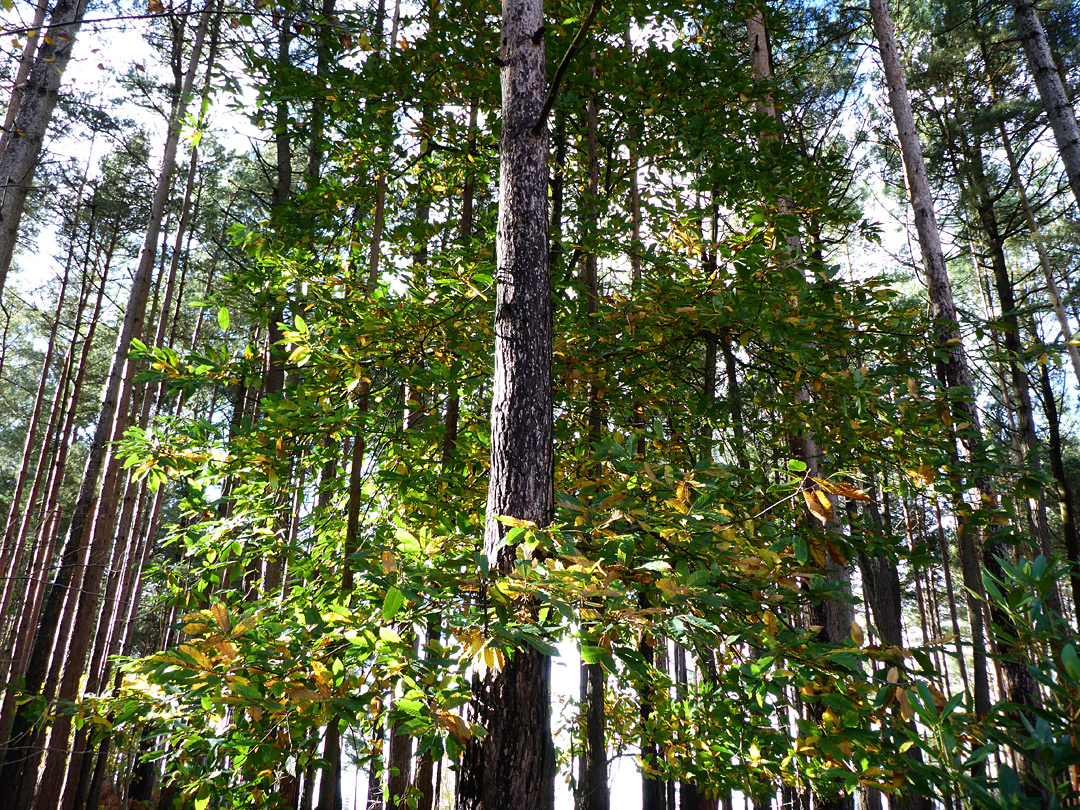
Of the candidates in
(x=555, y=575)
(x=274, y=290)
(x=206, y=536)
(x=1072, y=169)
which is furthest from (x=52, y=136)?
(x=1072, y=169)

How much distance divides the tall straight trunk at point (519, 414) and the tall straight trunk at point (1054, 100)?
621 centimetres

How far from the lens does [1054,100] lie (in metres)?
6.05

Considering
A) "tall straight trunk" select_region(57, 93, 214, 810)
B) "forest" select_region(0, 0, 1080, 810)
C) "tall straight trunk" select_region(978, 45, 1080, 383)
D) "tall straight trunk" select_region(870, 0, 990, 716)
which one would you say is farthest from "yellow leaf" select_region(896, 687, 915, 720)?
"tall straight trunk" select_region(978, 45, 1080, 383)

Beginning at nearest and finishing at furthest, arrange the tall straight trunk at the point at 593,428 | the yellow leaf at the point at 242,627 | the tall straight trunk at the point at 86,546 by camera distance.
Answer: the yellow leaf at the point at 242,627 < the tall straight trunk at the point at 593,428 < the tall straight trunk at the point at 86,546

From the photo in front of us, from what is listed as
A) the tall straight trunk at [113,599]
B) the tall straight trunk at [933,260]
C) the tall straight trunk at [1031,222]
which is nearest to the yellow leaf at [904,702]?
the tall straight trunk at [933,260]

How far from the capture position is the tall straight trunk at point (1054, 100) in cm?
591

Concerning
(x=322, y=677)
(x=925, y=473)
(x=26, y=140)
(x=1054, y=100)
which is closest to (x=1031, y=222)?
(x=1054, y=100)

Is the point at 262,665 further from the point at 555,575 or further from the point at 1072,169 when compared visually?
the point at 1072,169

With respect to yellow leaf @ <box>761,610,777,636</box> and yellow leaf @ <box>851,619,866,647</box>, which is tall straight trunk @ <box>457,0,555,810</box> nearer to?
yellow leaf @ <box>761,610,777,636</box>

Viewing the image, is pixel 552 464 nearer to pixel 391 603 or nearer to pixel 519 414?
pixel 519 414

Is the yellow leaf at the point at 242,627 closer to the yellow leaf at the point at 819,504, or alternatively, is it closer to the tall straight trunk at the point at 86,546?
the yellow leaf at the point at 819,504

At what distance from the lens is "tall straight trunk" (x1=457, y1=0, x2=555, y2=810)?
206cm

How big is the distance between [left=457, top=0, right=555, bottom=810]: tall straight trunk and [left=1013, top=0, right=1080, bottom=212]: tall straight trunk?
6210mm

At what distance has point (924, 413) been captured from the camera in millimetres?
3160
